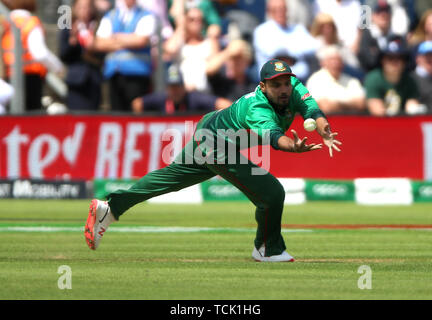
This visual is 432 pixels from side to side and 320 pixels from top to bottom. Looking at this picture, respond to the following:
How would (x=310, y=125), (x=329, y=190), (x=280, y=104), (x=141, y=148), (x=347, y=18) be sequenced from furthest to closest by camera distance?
(x=347, y=18) < (x=141, y=148) < (x=329, y=190) < (x=280, y=104) < (x=310, y=125)

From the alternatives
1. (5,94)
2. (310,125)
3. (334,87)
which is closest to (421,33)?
(334,87)

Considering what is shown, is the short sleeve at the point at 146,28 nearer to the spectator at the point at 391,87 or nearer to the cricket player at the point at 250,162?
the spectator at the point at 391,87

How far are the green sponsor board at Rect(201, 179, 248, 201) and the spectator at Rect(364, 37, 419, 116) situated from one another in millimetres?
2737

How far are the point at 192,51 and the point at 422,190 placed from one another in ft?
15.1

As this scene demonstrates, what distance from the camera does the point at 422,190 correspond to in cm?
1683

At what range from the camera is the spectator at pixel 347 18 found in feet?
60.2

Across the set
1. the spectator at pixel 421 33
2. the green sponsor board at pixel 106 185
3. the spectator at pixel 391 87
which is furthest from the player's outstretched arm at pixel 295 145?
the spectator at pixel 421 33

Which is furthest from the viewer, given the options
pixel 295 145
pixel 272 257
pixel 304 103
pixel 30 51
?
pixel 30 51

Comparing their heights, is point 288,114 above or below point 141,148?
below

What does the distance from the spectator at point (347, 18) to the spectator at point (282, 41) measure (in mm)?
741

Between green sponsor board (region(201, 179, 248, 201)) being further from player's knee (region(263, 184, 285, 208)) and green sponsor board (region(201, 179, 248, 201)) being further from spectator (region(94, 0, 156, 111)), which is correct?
player's knee (region(263, 184, 285, 208))

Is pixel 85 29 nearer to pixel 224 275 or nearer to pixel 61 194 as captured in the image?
pixel 61 194

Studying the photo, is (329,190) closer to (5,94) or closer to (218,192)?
(218,192)
